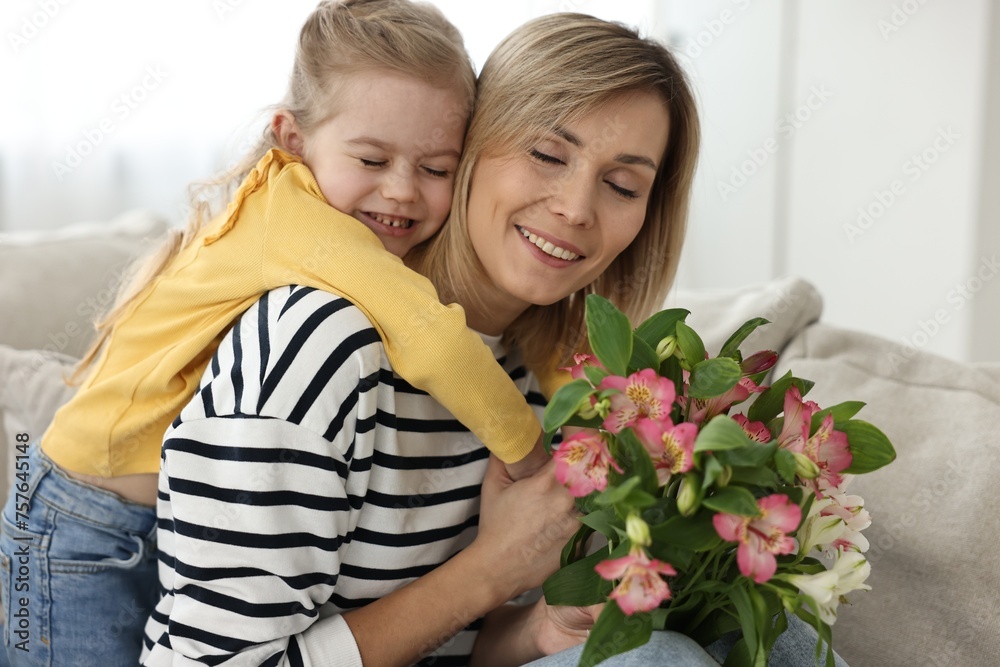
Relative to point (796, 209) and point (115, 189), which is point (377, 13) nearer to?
point (115, 189)

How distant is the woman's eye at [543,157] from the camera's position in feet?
3.70

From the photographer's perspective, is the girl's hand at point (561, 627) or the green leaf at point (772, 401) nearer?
the green leaf at point (772, 401)

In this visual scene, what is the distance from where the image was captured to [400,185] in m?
1.17

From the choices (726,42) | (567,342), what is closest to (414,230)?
(567,342)

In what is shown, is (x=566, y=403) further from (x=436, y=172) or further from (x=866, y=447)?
(x=436, y=172)

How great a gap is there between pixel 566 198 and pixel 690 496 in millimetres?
509

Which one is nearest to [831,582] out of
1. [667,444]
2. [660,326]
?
[667,444]

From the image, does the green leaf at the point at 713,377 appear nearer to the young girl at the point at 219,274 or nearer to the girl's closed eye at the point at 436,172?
the young girl at the point at 219,274

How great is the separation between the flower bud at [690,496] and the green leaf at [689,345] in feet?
0.45

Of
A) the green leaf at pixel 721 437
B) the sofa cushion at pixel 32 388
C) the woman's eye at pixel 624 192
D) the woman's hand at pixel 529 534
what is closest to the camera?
the green leaf at pixel 721 437

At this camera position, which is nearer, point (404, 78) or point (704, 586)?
A: point (704, 586)

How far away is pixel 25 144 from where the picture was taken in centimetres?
279

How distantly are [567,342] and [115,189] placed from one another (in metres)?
2.16

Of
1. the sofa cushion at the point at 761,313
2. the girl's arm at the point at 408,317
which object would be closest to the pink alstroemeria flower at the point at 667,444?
the girl's arm at the point at 408,317
